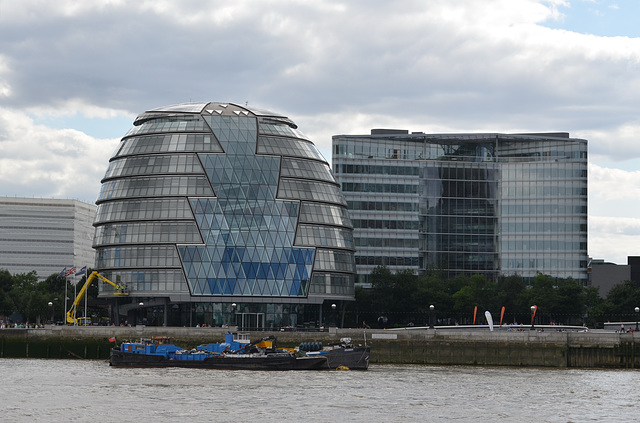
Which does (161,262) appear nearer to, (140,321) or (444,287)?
(140,321)

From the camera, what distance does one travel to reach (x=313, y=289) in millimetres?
127375

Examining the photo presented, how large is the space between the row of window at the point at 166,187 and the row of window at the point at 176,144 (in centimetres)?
366

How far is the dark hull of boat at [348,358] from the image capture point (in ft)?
290

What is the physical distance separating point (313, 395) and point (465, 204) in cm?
11304

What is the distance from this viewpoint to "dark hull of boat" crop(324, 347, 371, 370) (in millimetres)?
88312

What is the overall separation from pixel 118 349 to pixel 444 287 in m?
68.0

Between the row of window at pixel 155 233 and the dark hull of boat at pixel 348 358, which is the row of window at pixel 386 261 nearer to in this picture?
the row of window at pixel 155 233

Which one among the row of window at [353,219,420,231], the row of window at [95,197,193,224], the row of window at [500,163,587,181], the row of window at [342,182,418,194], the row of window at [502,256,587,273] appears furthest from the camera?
the row of window at [502,256,587,273]

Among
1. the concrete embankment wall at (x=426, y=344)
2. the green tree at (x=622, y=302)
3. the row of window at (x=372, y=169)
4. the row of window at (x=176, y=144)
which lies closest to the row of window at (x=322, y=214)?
the row of window at (x=176, y=144)

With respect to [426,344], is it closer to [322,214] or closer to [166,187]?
[322,214]

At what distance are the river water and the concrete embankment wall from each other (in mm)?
7635

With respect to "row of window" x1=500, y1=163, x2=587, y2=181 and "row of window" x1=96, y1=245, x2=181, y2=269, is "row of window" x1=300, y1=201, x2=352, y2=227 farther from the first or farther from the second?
"row of window" x1=500, y1=163, x2=587, y2=181

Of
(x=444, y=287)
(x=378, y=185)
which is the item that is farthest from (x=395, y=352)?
(x=378, y=185)

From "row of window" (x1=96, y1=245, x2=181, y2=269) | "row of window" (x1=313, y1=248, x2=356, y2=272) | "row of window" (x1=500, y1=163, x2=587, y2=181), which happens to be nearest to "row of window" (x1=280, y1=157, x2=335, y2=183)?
"row of window" (x1=313, y1=248, x2=356, y2=272)
